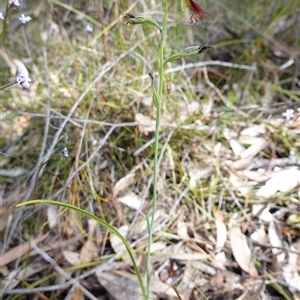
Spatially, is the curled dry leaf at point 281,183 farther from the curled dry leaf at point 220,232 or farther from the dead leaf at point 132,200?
the dead leaf at point 132,200

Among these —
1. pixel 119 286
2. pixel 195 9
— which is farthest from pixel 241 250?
pixel 195 9

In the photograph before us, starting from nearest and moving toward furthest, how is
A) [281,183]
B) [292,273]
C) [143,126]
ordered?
1. [292,273]
2. [281,183]
3. [143,126]

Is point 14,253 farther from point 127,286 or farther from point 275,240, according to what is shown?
point 275,240

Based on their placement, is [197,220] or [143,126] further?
[143,126]

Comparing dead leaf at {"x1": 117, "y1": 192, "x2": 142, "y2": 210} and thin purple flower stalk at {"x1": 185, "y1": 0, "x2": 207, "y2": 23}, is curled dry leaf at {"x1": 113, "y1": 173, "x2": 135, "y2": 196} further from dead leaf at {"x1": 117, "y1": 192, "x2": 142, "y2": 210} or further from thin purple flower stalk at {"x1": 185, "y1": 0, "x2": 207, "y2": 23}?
thin purple flower stalk at {"x1": 185, "y1": 0, "x2": 207, "y2": 23}

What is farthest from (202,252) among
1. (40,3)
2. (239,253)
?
(40,3)

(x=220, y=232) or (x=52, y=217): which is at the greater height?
(x=52, y=217)

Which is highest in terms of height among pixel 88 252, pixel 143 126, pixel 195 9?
pixel 195 9

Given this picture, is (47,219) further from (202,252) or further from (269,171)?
(269,171)

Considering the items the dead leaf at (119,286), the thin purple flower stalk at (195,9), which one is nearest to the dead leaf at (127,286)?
the dead leaf at (119,286)
